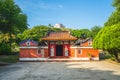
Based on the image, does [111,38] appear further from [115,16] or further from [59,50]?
[59,50]

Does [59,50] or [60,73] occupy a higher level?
[59,50]

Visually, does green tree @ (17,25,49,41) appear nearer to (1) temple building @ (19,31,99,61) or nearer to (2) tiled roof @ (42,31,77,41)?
(2) tiled roof @ (42,31,77,41)

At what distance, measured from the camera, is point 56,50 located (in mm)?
37281

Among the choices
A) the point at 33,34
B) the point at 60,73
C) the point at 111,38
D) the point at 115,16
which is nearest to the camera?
the point at 60,73

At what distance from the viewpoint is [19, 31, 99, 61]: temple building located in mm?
35406

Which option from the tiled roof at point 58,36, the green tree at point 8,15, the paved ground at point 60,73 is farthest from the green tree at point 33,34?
the paved ground at point 60,73

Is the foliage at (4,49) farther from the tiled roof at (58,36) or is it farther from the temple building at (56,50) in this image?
the tiled roof at (58,36)

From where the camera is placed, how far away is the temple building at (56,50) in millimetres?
35406

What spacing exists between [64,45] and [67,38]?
128 centimetres

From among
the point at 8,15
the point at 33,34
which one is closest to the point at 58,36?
the point at 8,15

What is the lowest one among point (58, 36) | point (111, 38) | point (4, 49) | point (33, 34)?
point (4, 49)

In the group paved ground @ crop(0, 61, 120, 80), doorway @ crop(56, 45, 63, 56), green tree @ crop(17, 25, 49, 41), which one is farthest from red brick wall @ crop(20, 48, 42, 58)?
green tree @ crop(17, 25, 49, 41)

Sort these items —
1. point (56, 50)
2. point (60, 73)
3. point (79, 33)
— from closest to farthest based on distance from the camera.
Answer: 1. point (60, 73)
2. point (56, 50)
3. point (79, 33)

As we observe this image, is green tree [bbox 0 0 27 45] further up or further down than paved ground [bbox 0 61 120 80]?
further up
